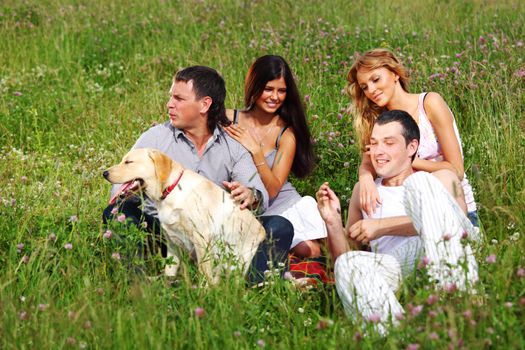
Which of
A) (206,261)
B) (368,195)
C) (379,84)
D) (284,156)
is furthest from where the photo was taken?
(284,156)

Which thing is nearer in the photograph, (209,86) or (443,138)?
(443,138)

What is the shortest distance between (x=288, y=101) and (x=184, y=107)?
969 mm

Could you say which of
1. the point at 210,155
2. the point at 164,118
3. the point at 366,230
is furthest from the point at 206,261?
the point at 164,118

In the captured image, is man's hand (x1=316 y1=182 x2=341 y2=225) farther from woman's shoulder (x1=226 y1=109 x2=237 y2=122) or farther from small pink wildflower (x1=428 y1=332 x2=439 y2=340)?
woman's shoulder (x1=226 y1=109 x2=237 y2=122)

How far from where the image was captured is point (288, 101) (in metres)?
5.53

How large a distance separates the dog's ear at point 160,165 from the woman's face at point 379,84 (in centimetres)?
152

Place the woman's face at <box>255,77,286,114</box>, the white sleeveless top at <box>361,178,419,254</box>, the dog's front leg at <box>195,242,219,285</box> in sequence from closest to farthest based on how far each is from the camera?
the dog's front leg at <box>195,242,219,285</box>
the white sleeveless top at <box>361,178,419,254</box>
the woman's face at <box>255,77,286,114</box>

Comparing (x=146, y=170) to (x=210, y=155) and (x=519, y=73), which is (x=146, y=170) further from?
(x=519, y=73)

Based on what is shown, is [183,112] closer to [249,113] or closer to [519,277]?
[249,113]

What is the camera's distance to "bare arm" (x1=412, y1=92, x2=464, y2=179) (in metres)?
4.61

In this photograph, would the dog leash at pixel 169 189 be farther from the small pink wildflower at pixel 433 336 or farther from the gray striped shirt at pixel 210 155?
the small pink wildflower at pixel 433 336

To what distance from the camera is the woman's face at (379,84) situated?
495cm

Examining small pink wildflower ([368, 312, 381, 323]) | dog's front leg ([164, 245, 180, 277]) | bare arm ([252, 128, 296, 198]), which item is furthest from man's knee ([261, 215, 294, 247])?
small pink wildflower ([368, 312, 381, 323])

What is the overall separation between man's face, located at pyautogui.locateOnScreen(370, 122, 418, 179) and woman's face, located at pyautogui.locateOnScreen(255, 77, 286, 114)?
1.24m
